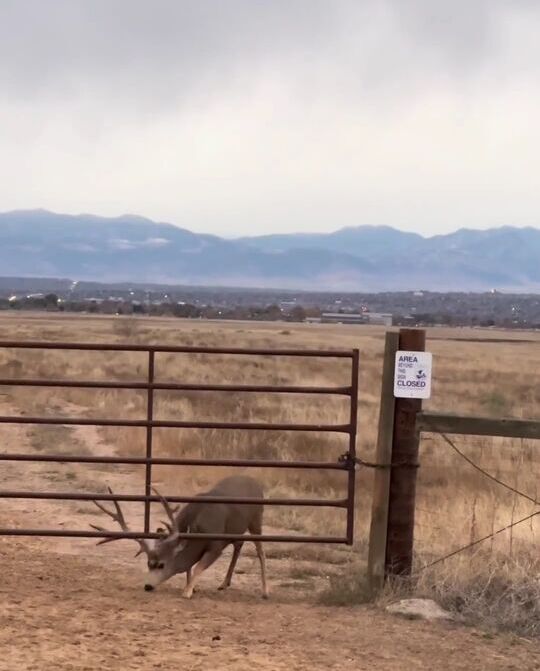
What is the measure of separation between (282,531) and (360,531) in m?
0.79

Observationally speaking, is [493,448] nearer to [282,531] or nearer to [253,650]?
[282,531]

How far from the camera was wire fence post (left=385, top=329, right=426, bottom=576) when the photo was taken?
326 inches

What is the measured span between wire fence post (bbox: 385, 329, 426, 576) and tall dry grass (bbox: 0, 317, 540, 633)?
0.84 feet

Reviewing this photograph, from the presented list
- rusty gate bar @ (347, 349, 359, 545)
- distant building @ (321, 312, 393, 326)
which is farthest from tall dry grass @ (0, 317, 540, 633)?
distant building @ (321, 312, 393, 326)

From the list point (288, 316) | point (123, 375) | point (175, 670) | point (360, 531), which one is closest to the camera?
point (175, 670)

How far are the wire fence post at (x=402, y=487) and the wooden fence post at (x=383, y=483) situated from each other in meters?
0.04

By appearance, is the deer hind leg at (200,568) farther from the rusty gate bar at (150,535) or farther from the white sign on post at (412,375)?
the white sign on post at (412,375)

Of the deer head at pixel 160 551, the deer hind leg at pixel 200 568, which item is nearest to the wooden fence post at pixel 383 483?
the deer hind leg at pixel 200 568

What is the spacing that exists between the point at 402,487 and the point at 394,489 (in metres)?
0.06

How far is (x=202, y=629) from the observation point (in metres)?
7.21

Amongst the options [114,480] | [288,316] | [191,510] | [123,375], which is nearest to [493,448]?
[114,480]

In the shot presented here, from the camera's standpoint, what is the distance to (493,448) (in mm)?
17312

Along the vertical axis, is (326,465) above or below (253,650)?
above

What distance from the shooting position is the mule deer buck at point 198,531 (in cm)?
836
